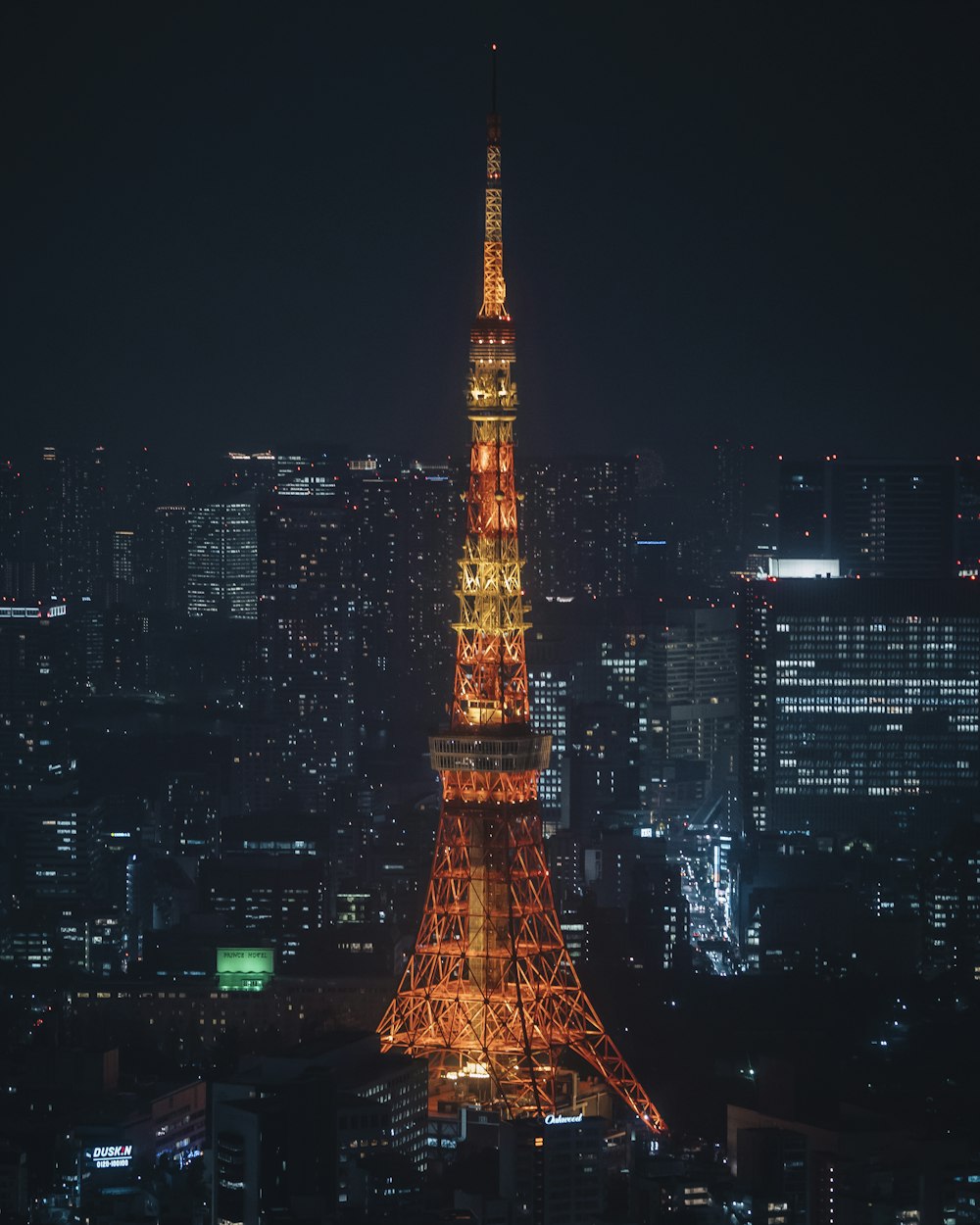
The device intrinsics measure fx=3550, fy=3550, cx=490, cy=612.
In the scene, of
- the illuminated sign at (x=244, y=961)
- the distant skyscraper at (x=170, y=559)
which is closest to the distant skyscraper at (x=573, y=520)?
the distant skyscraper at (x=170, y=559)

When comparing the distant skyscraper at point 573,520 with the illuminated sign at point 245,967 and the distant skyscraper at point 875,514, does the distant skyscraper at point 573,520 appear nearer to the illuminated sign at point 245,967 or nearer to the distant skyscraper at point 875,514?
the distant skyscraper at point 875,514

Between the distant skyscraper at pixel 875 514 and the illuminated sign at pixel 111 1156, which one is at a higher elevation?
the distant skyscraper at pixel 875 514

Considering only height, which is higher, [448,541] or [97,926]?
[448,541]

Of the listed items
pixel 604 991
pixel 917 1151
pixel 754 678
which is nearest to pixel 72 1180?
pixel 917 1151

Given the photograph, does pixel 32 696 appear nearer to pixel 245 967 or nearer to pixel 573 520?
pixel 573 520

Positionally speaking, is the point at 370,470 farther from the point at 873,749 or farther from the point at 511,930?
the point at 511,930

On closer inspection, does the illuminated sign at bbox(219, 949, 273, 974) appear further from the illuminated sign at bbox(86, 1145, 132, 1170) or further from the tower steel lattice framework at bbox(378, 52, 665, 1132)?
the illuminated sign at bbox(86, 1145, 132, 1170)

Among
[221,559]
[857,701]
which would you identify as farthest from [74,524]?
[857,701]
